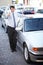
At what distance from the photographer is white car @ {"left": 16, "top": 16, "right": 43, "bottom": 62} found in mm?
7059

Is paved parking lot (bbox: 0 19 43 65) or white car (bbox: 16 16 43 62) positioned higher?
white car (bbox: 16 16 43 62)

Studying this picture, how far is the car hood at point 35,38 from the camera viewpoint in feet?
23.8

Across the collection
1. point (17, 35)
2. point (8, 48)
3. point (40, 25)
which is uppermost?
point (40, 25)

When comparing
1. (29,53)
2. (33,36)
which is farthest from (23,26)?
(29,53)

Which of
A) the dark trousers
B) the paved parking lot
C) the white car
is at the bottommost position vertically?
the paved parking lot

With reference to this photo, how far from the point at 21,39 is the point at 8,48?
5.85ft

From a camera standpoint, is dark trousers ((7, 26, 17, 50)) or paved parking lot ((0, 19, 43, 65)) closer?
paved parking lot ((0, 19, 43, 65))

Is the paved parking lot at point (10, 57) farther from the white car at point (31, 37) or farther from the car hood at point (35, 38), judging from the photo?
the car hood at point (35, 38)

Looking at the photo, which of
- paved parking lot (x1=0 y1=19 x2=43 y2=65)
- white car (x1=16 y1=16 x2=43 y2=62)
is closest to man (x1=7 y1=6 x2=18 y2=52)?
white car (x1=16 y1=16 x2=43 y2=62)

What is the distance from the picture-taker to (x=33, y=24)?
8.60 meters

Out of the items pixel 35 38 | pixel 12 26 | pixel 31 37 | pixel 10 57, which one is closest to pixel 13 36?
pixel 12 26

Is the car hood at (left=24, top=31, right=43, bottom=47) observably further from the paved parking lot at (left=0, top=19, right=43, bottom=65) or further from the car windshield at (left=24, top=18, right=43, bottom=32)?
the paved parking lot at (left=0, top=19, right=43, bottom=65)

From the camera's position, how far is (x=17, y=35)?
943 cm

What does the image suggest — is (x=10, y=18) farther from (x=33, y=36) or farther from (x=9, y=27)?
(x=33, y=36)
